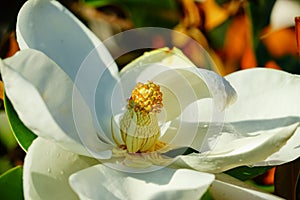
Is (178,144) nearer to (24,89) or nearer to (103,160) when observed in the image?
(103,160)

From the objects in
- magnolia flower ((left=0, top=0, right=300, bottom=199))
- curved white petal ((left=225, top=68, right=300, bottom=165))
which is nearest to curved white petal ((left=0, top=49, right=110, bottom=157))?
magnolia flower ((left=0, top=0, right=300, bottom=199))

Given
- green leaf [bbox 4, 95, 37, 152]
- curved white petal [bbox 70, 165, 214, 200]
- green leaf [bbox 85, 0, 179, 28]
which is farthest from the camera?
green leaf [bbox 85, 0, 179, 28]

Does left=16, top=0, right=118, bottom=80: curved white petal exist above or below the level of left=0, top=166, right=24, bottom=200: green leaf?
above

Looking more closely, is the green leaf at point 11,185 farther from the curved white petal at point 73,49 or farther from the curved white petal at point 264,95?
the curved white petal at point 264,95

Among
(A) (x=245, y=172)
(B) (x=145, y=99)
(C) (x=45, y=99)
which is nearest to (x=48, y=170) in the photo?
(C) (x=45, y=99)

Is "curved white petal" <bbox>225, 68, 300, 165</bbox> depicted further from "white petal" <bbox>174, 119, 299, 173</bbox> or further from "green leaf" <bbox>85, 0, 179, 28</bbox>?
"green leaf" <bbox>85, 0, 179, 28</bbox>

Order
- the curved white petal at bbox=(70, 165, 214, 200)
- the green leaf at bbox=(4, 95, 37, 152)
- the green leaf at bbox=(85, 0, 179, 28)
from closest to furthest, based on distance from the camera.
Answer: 1. the curved white petal at bbox=(70, 165, 214, 200)
2. the green leaf at bbox=(4, 95, 37, 152)
3. the green leaf at bbox=(85, 0, 179, 28)

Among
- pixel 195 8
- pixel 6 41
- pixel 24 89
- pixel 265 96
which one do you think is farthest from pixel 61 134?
pixel 195 8

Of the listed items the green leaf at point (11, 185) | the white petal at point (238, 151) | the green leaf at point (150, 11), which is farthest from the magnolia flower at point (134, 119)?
the green leaf at point (150, 11)
